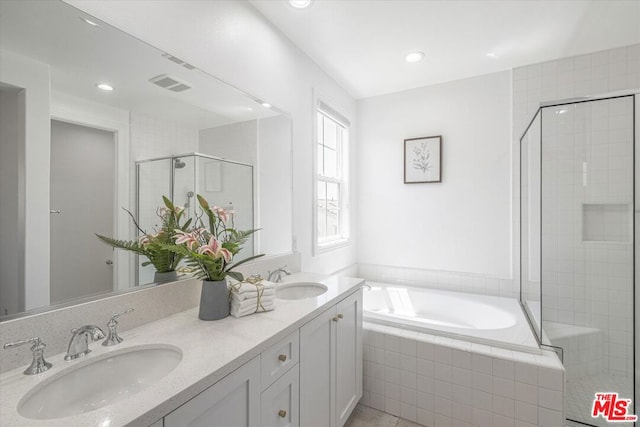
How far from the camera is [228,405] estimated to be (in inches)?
34.8

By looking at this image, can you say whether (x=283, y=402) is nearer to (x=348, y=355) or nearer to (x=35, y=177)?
(x=348, y=355)

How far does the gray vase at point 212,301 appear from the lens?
3.91 ft

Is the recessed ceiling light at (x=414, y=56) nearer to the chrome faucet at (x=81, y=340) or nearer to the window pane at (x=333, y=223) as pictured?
the window pane at (x=333, y=223)

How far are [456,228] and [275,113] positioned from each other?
2.03 meters

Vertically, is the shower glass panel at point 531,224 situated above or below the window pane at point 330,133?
below

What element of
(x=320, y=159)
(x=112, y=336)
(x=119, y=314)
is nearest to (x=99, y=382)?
(x=112, y=336)

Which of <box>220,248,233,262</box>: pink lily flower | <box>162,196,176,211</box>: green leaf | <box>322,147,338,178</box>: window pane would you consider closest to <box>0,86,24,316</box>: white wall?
<box>162,196,176,211</box>: green leaf

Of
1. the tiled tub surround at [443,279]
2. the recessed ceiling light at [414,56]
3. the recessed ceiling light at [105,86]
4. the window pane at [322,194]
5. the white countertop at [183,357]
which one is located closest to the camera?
the white countertop at [183,357]

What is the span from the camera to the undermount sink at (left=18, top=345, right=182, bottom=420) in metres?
0.75

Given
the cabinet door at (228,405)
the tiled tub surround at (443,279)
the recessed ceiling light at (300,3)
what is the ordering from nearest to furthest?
1. the cabinet door at (228,405)
2. the recessed ceiling light at (300,3)
3. the tiled tub surround at (443,279)

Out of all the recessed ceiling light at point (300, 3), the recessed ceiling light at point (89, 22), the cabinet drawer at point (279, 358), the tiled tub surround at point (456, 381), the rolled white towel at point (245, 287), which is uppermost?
the recessed ceiling light at point (300, 3)

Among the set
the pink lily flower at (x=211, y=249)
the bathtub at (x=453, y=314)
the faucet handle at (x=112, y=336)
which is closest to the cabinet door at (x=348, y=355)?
the bathtub at (x=453, y=314)

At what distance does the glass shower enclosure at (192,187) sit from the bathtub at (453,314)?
123 cm

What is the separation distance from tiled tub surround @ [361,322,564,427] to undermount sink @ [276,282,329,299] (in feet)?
1.82
